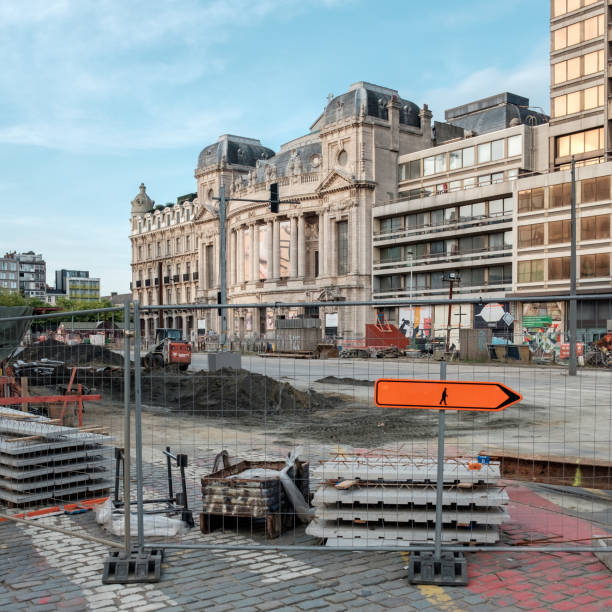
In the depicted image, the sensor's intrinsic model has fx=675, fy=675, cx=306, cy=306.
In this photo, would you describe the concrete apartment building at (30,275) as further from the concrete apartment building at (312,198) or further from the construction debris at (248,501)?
the construction debris at (248,501)

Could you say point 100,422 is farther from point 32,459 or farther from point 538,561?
point 538,561

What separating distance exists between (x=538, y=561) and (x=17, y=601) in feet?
14.3

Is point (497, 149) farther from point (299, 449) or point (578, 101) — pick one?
point (299, 449)

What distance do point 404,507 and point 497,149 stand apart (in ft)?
182

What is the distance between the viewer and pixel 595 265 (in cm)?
4391

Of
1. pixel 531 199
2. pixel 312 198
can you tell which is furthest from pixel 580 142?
pixel 312 198

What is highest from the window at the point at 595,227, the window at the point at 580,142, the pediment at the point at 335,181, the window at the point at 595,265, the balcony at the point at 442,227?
the pediment at the point at 335,181

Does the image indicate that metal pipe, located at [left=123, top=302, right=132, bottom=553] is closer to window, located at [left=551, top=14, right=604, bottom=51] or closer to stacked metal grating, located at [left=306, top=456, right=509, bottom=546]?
stacked metal grating, located at [left=306, top=456, right=509, bottom=546]

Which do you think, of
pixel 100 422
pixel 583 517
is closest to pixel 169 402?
pixel 100 422

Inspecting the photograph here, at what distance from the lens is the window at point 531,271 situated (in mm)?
47750

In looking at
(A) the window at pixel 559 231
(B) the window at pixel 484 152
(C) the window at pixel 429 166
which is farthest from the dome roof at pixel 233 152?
(A) the window at pixel 559 231

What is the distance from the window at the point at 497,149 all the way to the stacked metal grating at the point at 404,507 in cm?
5454

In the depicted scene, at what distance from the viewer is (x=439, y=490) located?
569cm

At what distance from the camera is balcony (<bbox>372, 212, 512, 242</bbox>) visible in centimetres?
5309
